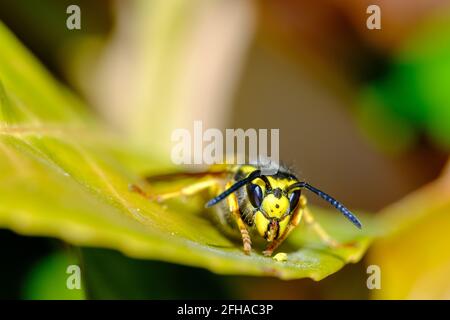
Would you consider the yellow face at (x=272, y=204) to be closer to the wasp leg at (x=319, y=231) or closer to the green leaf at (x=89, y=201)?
the green leaf at (x=89, y=201)

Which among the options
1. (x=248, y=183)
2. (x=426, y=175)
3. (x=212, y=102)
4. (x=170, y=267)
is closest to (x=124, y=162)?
(x=170, y=267)

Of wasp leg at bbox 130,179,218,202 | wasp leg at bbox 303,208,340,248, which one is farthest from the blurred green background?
wasp leg at bbox 303,208,340,248

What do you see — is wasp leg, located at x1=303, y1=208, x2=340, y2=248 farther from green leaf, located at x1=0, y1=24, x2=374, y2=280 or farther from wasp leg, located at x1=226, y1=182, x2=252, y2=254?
wasp leg, located at x1=226, y1=182, x2=252, y2=254

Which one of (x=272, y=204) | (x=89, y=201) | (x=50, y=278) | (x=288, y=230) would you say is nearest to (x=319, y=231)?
(x=288, y=230)

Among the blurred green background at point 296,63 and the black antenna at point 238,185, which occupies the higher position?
the blurred green background at point 296,63

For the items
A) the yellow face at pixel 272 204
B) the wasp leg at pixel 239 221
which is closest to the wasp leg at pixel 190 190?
the wasp leg at pixel 239 221

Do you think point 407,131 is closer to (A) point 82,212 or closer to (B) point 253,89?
(B) point 253,89

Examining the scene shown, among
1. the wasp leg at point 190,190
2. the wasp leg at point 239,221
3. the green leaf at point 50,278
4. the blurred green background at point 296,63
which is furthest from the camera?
the blurred green background at point 296,63
